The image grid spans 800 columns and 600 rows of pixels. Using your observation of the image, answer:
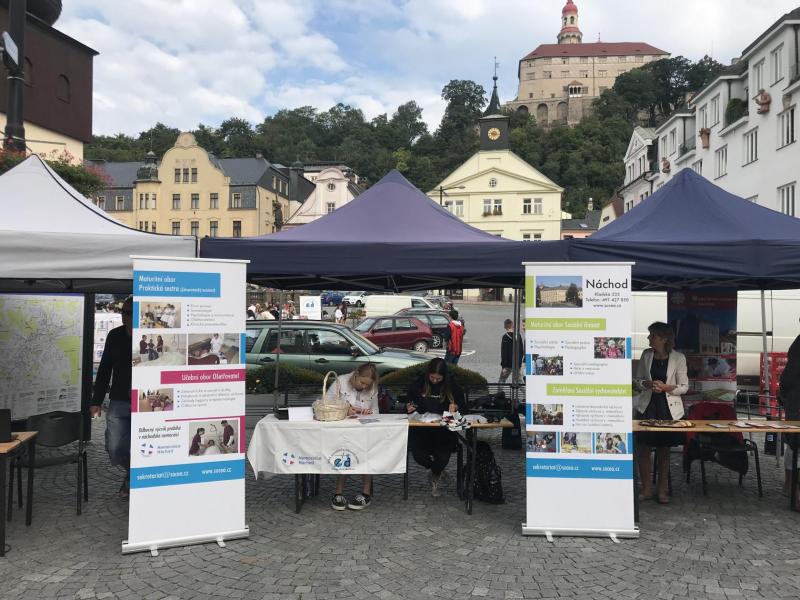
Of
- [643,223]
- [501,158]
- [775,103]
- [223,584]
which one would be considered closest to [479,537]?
[223,584]

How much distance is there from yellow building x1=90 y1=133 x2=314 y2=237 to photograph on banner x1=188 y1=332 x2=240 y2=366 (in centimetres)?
5537

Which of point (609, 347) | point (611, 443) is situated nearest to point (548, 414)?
point (611, 443)

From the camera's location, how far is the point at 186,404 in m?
4.90

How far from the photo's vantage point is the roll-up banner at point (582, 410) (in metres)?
5.03

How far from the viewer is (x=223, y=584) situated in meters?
4.20

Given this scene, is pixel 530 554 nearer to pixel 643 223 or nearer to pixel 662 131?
pixel 643 223

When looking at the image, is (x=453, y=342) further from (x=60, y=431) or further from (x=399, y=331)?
(x=60, y=431)

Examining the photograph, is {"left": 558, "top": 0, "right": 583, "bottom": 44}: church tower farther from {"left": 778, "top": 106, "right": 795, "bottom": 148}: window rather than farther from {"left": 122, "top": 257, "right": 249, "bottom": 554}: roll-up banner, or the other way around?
{"left": 122, "top": 257, "right": 249, "bottom": 554}: roll-up banner

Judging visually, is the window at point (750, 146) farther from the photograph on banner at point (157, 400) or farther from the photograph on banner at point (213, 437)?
the photograph on banner at point (157, 400)

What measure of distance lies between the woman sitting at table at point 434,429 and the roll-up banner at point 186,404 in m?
1.86

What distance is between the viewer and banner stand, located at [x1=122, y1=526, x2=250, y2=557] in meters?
4.69

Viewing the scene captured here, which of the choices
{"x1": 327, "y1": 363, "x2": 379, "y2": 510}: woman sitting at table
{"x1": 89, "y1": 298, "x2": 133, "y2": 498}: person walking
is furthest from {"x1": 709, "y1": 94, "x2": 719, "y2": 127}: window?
{"x1": 89, "y1": 298, "x2": 133, "y2": 498}: person walking

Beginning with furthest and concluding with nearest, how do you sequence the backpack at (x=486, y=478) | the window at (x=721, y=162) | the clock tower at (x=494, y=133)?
the clock tower at (x=494, y=133) → the window at (x=721, y=162) → the backpack at (x=486, y=478)

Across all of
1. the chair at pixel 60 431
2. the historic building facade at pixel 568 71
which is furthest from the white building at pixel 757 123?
the historic building facade at pixel 568 71
